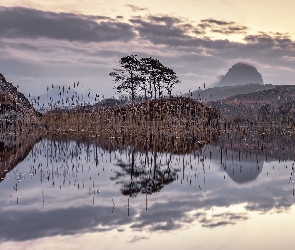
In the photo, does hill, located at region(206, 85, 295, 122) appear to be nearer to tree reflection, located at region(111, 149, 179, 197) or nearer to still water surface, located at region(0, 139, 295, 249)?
tree reflection, located at region(111, 149, 179, 197)

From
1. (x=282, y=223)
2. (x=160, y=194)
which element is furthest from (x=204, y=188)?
(x=282, y=223)

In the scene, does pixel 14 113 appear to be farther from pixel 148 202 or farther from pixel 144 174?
pixel 148 202

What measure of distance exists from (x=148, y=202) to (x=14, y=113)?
100ft

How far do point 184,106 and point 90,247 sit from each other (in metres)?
39.6

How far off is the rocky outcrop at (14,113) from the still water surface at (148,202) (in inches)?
721

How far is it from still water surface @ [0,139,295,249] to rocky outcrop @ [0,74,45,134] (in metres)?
18.3

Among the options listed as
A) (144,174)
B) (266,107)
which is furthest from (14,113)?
(266,107)

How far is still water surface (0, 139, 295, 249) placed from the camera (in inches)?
324

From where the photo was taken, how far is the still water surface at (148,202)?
824 centimetres

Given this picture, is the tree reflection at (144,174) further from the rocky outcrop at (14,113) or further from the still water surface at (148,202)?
the rocky outcrop at (14,113)

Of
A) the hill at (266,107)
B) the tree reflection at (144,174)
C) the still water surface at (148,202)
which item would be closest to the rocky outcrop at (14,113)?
the still water surface at (148,202)

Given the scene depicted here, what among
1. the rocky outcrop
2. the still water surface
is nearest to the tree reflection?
the still water surface

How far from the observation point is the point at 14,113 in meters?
38.8

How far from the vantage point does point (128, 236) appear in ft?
27.3
